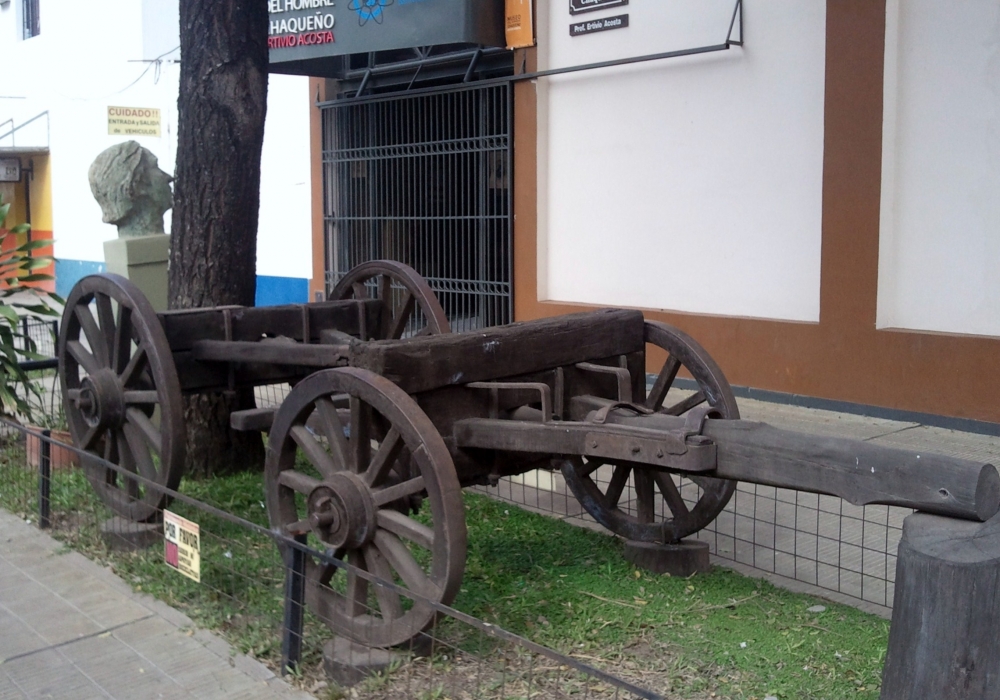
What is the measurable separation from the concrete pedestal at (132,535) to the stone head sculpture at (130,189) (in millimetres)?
2671

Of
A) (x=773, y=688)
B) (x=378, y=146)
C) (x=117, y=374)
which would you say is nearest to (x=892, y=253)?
(x=773, y=688)

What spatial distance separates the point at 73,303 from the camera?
5.38 m

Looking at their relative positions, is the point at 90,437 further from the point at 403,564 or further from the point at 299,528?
the point at 403,564

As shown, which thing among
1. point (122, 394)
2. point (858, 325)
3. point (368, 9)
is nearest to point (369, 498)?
point (122, 394)

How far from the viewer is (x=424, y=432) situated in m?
3.47

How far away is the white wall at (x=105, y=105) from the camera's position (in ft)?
43.4

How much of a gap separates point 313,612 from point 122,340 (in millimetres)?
1939

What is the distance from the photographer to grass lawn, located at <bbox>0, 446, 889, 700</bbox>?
363cm

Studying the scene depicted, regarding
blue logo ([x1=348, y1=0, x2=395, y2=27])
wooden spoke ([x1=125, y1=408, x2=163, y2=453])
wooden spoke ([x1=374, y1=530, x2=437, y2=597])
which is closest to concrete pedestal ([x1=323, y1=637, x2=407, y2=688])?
wooden spoke ([x1=374, y1=530, x2=437, y2=597])

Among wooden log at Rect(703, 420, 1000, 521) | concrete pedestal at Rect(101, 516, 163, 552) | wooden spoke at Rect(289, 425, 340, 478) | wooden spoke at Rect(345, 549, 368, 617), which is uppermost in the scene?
wooden log at Rect(703, 420, 1000, 521)

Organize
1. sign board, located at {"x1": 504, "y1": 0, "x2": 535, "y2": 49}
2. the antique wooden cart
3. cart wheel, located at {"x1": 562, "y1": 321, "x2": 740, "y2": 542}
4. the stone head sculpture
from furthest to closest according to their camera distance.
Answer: sign board, located at {"x1": 504, "y1": 0, "x2": 535, "y2": 49} < the stone head sculpture < cart wheel, located at {"x1": 562, "y1": 321, "x2": 740, "y2": 542} < the antique wooden cart

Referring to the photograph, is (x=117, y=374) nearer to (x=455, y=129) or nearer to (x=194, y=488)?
(x=194, y=488)

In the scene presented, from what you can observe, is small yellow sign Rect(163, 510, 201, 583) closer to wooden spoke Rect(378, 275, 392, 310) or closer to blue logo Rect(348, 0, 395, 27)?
wooden spoke Rect(378, 275, 392, 310)

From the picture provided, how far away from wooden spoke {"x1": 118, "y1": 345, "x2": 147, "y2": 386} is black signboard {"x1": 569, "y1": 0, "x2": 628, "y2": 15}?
5.89 m
